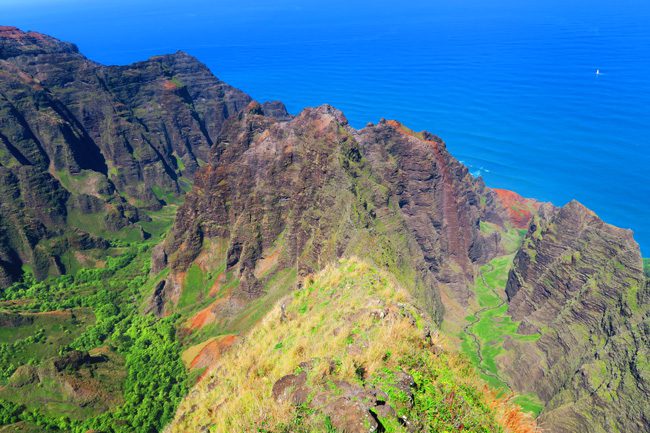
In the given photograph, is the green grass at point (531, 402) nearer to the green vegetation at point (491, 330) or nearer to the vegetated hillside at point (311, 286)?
the green vegetation at point (491, 330)

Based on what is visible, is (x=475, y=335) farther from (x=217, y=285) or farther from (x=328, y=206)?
(x=217, y=285)

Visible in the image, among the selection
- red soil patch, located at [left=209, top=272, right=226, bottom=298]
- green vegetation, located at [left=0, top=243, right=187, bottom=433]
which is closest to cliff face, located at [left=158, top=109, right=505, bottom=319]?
red soil patch, located at [left=209, top=272, right=226, bottom=298]

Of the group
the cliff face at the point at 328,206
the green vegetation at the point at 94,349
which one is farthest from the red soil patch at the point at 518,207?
the green vegetation at the point at 94,349

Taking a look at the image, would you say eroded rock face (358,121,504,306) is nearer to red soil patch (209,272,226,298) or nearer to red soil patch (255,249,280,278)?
red soil patch (255,249,280,278)

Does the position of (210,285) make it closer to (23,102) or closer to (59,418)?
(59,418)

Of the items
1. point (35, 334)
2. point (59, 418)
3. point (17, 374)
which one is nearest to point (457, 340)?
point (59, 418)
